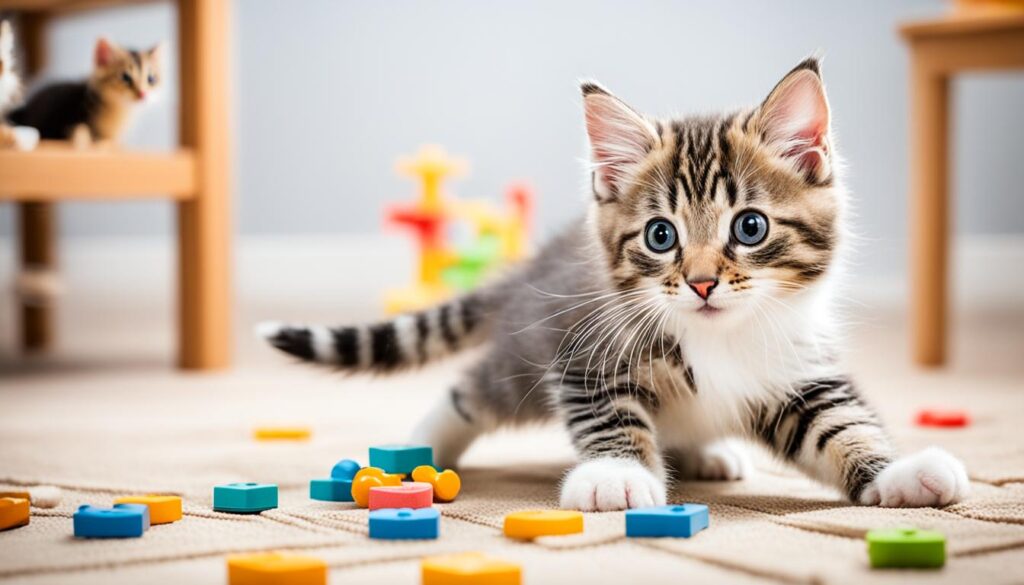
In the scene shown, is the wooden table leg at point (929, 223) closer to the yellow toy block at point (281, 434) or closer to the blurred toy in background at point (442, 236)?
the blurred toy in background at point (442, 236)

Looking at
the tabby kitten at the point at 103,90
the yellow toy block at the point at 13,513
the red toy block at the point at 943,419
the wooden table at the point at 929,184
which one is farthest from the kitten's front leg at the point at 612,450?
the wooden table at the point at 929,184

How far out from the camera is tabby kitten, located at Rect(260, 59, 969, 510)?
4.85 feet

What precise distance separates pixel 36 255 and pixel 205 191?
896mm

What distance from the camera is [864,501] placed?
1497 mm

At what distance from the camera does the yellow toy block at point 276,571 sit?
1.07m

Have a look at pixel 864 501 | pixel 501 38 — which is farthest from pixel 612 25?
pixel 864 501

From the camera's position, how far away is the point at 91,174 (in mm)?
2850

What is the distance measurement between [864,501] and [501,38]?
366cm

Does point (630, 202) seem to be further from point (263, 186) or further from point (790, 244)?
point (263, 186)

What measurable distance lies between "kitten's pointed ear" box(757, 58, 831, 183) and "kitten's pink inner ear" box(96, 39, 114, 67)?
158cm

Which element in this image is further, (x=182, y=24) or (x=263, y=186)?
(x=263, y=186)

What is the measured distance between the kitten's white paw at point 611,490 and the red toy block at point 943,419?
35.8 inches

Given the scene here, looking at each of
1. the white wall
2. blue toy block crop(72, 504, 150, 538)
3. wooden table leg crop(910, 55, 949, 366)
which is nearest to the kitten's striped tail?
blue toy block crop(72, 504, 150, 538)

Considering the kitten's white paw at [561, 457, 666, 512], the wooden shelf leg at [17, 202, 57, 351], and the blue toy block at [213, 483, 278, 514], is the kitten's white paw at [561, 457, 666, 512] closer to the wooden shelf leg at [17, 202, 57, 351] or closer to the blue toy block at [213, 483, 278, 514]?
the blue toy block at [213, 483, 278, 514]
